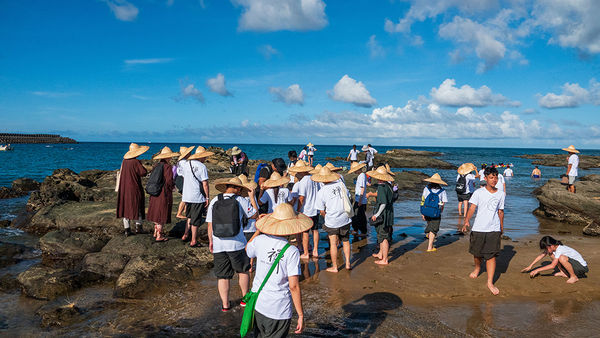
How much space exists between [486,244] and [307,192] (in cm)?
373

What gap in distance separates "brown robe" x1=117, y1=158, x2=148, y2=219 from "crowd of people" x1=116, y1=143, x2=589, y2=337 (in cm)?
2

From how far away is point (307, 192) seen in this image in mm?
7992

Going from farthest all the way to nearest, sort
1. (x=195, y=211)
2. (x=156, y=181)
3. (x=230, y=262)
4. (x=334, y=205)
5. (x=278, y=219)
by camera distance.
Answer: (x=156, y=181) → (x=195, y=211) → (x=334, y=205) → (x=230, y=262) → (x=278, y=219)

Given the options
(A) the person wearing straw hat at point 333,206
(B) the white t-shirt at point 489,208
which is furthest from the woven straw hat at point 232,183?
(B) the white t-shirt at point 489,208

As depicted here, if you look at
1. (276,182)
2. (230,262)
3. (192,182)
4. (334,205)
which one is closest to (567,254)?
(334,205)

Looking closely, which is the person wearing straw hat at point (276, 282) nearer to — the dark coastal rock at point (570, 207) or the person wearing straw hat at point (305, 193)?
the person wearing straw hat at point (305, 193)

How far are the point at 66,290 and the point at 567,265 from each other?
389 inches

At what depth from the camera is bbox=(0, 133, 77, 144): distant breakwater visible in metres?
112

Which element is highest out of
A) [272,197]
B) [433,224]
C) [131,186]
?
[131,186]

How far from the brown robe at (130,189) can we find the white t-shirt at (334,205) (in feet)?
14.6

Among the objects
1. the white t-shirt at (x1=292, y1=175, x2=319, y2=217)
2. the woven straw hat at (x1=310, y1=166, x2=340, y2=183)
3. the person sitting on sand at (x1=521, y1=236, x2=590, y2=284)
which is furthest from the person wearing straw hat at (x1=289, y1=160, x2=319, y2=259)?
the person sitting on sand at (x1=521, y1=236, x2=590, y2=284)

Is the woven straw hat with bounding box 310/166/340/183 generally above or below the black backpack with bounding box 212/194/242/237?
above

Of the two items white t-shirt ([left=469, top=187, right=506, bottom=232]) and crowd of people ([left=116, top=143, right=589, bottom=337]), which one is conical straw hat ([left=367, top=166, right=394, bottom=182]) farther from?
white t-shirt ([left=469, top=187, right=506, bottom=232])

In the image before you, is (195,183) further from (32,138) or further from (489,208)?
(32,138)
